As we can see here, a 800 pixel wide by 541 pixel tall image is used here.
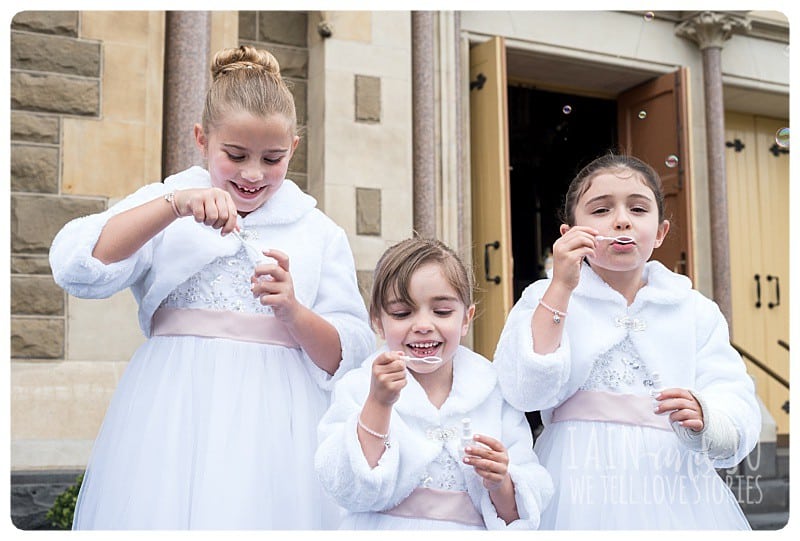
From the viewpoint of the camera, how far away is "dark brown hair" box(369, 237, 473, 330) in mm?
2170

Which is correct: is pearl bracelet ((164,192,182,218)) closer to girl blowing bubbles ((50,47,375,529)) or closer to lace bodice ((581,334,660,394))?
girl blowing bubbles ((50,47,375,529))

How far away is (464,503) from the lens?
2.11m

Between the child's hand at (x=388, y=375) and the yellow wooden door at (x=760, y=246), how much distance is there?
7.07 meters

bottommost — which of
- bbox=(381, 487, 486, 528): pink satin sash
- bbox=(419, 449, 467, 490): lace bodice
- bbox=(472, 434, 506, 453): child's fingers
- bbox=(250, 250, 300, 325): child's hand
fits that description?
bbox=(381, 487, 486, 528): pink satin sash

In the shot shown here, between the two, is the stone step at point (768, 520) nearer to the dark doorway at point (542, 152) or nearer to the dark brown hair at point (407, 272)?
the dark doorway at point (542, 152)

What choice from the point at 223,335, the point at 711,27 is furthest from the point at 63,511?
the point at 711,27

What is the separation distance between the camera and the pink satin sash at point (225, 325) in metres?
2.28

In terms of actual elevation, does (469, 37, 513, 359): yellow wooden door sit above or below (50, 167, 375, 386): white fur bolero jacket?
above

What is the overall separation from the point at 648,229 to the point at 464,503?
79cm

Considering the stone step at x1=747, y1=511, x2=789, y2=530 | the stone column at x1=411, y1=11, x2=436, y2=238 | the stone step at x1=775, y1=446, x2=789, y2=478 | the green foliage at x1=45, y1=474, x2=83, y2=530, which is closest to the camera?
the green foliage at x1=45, y1=474, x2=83, y2=530

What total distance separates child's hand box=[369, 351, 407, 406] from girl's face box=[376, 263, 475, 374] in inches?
6.9

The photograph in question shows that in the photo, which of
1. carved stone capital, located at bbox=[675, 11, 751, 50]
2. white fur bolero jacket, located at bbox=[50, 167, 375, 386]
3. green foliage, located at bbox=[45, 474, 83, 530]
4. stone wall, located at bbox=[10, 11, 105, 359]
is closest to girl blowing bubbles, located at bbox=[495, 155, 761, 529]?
white fur bolero jacket, located at bbox=[50, 167, 375, 386]

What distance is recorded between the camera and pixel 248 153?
2.21 m
